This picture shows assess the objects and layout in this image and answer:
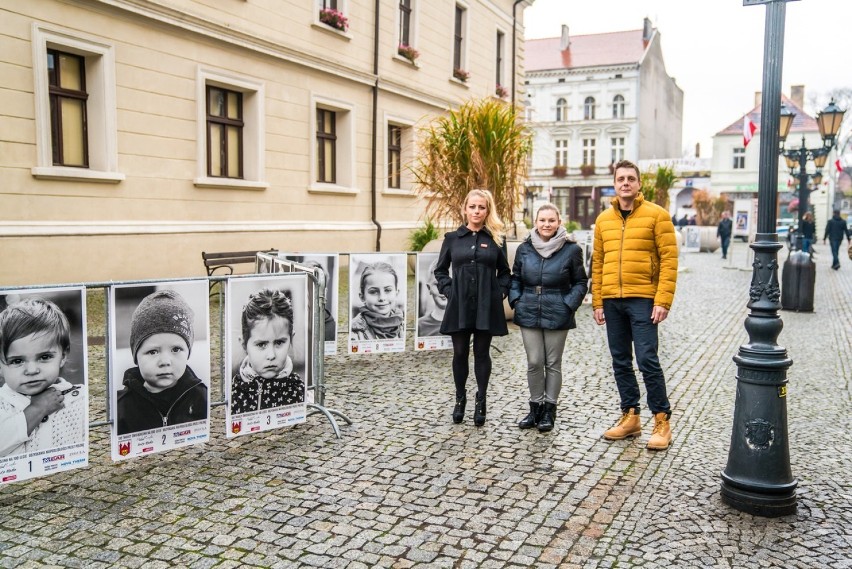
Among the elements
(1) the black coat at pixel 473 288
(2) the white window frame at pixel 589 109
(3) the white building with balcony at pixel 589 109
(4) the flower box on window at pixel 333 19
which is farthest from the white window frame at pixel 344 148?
(2) the white window frame at pixel 589 109

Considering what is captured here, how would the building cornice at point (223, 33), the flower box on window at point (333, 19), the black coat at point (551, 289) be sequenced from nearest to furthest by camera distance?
the black coat at point (551, 289)
the building cornice at point (223, 33)
the flower box on window at point (333, 19)

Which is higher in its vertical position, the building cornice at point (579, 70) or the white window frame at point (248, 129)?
the building cornice at point (579, 70)

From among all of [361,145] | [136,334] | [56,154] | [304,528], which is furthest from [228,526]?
[361,145]

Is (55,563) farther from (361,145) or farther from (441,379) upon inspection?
(361,145)

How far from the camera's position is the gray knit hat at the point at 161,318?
4.69 metres

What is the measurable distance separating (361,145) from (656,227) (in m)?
14.5

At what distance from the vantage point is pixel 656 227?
5.58 meters

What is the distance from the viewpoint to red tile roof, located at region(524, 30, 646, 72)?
63.9 m

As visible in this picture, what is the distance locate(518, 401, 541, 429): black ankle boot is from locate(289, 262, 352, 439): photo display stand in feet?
4.61

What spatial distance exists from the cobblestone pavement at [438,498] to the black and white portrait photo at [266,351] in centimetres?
24

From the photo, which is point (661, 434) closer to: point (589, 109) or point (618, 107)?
point (618, 107)

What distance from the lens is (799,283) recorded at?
14344mm

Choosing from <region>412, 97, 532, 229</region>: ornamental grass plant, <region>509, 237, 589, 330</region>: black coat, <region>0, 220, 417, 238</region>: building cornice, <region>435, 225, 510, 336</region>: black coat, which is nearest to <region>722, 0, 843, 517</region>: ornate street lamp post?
<region>509, 237, 589, 330</region>: black coat

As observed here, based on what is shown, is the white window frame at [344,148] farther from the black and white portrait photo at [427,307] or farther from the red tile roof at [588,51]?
the red tile roof at [588,51]
